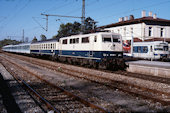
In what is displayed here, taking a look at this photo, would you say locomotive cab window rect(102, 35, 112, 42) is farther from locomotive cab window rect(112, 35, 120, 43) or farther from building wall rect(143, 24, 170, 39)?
building wall rect(143, 24, 170, 39)

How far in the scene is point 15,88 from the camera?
334 inches

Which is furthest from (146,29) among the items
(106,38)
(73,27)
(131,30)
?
(73,27)

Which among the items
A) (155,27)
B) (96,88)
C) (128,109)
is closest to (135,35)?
(155,27)

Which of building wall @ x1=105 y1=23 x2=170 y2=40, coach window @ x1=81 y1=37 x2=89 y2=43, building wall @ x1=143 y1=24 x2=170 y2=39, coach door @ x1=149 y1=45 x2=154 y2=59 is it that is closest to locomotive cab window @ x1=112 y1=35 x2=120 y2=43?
coach window @ x1=81 y1=37 x2=89 y2=43

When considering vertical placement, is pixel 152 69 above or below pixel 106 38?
below

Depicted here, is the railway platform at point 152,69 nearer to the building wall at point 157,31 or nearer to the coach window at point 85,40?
the coach window at point 85,40

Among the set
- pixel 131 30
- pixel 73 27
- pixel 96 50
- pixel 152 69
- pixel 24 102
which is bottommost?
pixel 24 102

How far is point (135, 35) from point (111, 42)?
2304 cm

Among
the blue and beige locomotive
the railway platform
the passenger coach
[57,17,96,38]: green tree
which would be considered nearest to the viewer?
the railway platform

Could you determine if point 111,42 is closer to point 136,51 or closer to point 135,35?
point 136,51

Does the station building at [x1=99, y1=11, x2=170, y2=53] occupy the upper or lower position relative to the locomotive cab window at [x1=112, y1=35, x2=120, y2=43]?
upper

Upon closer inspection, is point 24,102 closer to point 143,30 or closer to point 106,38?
point 106,38

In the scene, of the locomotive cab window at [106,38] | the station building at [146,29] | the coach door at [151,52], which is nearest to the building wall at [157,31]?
the station building at [146,29]

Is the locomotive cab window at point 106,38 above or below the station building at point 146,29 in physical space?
below
